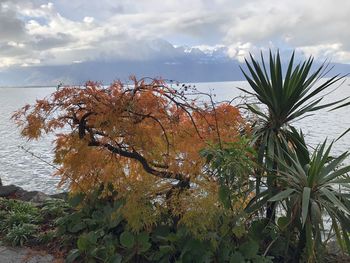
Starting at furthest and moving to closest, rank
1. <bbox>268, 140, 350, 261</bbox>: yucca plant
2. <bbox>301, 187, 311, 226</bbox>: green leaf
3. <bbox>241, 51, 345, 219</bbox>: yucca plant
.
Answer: <bbox>241, 51, 345, 219</bbox>: yucca plant
<bbox>268, 140, 350, 261</bbox>: yucca plant
<bbox>301, 187, 311, 226</bbox>: green leaf

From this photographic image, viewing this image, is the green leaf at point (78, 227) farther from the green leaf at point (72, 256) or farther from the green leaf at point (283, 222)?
the green leaf at point (283, 222)

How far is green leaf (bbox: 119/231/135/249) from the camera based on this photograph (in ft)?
15.6

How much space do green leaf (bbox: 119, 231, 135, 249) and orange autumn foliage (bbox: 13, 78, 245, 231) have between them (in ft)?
1.13

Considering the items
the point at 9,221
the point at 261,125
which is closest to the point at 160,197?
the point at 261,125

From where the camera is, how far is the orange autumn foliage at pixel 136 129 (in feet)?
15.3

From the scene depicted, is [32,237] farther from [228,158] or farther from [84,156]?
[228,158]

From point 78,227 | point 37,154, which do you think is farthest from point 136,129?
point 37,154

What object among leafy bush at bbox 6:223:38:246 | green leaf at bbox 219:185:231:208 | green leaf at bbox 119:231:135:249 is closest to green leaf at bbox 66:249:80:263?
green leaf at bbox 119:231:135:249

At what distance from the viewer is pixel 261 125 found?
559 cm

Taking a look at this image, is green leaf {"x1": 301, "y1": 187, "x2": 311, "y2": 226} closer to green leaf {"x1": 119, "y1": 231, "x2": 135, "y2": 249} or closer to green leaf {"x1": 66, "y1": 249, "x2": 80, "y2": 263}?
green leaf {"x1": 119, "y1": 231, "x2": 135, "y2": 249}

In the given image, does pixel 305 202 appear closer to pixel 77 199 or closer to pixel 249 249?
pixel 249 249

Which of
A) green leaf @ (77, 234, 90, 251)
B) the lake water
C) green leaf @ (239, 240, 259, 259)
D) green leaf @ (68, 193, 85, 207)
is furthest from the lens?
the lake water

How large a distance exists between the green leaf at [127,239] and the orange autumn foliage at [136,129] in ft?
1.13

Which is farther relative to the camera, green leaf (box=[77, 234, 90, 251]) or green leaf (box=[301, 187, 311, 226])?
green leaf (box=[77, 234, 90, 251])
